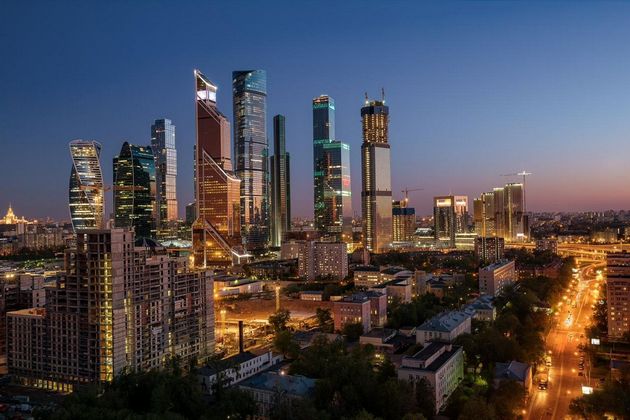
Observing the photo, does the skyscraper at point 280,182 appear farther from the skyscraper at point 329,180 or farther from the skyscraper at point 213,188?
the skyscraper at point 213,188

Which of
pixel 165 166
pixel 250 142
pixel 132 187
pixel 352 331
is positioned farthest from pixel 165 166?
pixel 352 331

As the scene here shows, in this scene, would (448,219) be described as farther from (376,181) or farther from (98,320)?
(98,320)

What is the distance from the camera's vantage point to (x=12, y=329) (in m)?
20.8

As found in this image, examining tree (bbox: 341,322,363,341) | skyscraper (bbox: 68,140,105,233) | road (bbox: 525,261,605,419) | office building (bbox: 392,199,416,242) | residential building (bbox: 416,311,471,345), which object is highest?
skyscraper (bbox: 68,140,105,233)

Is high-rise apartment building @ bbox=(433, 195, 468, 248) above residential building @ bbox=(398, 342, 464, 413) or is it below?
above

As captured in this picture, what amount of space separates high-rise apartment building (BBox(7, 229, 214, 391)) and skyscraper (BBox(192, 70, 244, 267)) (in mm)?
38187

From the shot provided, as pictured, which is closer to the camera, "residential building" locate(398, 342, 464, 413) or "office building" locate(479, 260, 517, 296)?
"residential building" locate(398, 342, 464, 413)

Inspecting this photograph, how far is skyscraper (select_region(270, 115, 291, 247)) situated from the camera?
91062 millimetres

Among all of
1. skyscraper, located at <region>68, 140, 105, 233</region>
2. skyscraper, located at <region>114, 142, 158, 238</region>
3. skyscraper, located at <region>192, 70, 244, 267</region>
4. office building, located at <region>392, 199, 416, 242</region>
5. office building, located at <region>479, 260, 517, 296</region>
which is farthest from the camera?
office building, located at <region>392, 199, 416, 242</region>

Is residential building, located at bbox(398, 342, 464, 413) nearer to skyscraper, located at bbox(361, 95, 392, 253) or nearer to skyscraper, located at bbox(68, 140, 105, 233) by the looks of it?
skyscraper, located at bbox(68, 140, 105, 233)


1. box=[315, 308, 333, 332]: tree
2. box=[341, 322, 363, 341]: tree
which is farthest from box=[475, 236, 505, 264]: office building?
box=[341, 322, 363, 341]: tree

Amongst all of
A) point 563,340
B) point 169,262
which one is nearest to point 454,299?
point 563,340

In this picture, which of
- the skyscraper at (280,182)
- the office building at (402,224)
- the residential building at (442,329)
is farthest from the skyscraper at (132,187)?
the residential building at (442,329)

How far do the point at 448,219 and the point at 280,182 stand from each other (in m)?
30.5
